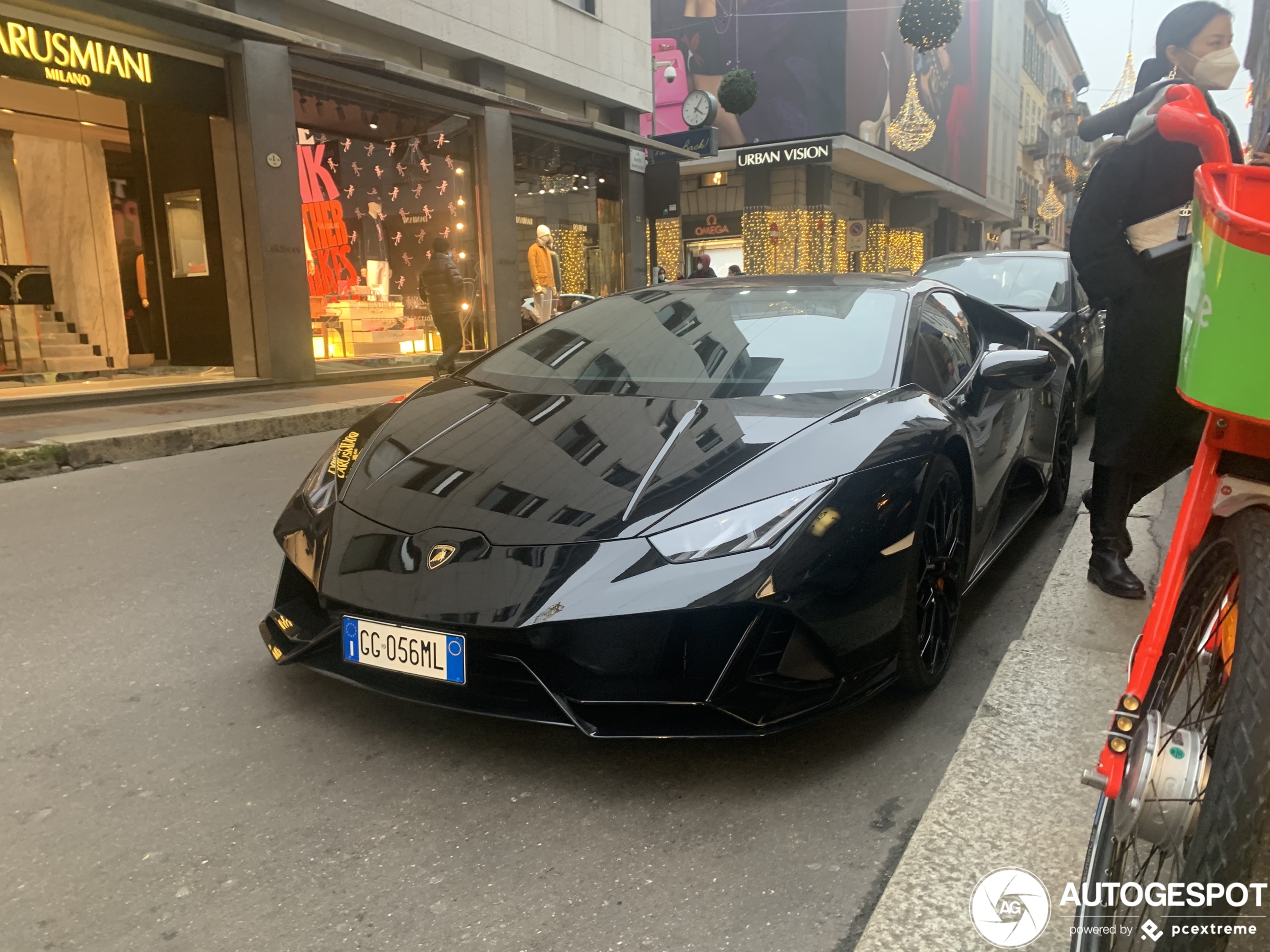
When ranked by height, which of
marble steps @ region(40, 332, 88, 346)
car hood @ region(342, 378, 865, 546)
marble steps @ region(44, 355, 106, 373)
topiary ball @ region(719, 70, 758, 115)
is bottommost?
marble steps @ region(44, 355, 106, 373)

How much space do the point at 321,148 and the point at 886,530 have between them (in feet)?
37.0

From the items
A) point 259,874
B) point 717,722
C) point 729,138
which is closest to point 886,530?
point 717,722

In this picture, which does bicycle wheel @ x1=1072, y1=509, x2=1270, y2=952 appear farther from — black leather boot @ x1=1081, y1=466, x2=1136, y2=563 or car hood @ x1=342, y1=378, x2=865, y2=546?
black leather boot @ x1=1081, y1=466, x2=1136, y2=563

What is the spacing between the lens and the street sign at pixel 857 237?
24.8 m

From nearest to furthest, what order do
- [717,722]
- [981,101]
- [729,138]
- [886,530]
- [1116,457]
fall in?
[717,722] → [886,530] → [1116,457] → [729,138] → [981,101]

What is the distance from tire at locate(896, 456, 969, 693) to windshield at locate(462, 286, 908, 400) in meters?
0.38

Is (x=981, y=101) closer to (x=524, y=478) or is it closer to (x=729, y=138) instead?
(x=729, y=138)

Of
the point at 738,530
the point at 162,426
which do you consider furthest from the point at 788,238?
the point at 738,530

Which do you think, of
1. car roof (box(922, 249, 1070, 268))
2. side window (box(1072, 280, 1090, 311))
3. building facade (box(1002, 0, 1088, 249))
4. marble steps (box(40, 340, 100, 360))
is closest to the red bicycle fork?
side window (box(1072, 280, 1090, 311))

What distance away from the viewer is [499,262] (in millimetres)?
14016

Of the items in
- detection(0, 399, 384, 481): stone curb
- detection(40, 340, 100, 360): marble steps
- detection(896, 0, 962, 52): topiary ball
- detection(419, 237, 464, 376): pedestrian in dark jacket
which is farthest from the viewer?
detection(896, 0, 962, 52): topiary ball

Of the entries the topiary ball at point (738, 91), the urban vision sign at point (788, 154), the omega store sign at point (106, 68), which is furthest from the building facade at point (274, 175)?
the urban vision sign at point (788, 154)

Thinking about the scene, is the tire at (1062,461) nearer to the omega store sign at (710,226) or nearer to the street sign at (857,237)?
the street sign at (857,237)

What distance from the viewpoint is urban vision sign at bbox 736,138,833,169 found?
22.3m
